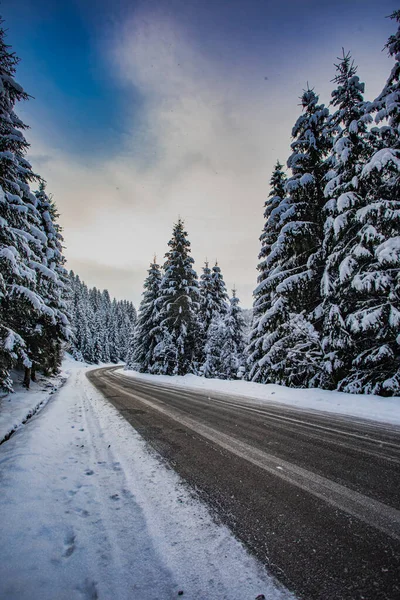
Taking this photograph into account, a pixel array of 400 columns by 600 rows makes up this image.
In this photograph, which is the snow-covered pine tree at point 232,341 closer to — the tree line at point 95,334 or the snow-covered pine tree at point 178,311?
the snow-covered pine tree at point 178,311

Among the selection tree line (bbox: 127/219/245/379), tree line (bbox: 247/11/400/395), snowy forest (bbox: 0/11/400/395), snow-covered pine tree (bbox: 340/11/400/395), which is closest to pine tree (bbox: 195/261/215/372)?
tree line (bbox: 127/219/245/379)

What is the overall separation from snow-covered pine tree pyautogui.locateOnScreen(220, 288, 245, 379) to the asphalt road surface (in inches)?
741

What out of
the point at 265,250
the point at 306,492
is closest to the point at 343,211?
the point at 265,250

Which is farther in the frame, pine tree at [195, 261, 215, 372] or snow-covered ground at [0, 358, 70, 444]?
pine tree at [195, 261, 215, 372]

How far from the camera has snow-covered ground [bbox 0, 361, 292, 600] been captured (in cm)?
173

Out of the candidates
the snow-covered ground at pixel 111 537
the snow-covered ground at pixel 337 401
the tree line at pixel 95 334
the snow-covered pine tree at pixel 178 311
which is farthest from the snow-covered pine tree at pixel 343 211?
the tree line at pixel 95 334

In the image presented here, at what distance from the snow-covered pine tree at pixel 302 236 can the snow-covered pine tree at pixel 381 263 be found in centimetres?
242

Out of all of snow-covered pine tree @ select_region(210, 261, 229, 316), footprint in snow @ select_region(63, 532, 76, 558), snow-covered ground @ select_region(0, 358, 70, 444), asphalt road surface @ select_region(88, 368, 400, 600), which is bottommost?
snow-covered ground @ select_region(0, 358, 70, 444)

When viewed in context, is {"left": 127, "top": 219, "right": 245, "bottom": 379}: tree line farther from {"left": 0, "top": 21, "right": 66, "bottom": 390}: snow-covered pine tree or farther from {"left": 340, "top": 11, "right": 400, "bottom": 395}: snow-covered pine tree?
{"left": 0, "top": 21, "right": 66, "bottom": 390}: snow-covered pine tree

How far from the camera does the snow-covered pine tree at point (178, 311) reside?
80.3ft

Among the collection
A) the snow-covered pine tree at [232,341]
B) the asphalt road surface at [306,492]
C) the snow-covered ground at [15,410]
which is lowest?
the snow-covered ground at [15,410]

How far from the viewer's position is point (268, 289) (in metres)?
14.3

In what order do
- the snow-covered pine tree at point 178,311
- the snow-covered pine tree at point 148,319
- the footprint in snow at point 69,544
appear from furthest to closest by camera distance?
the snow-covered pine tree at point 148,319, the snow-covered pine tree at point 178,311, the footprint in snow at point 69,544

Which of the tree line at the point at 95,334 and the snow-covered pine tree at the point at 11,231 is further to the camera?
the tree line at the point at 95,334
